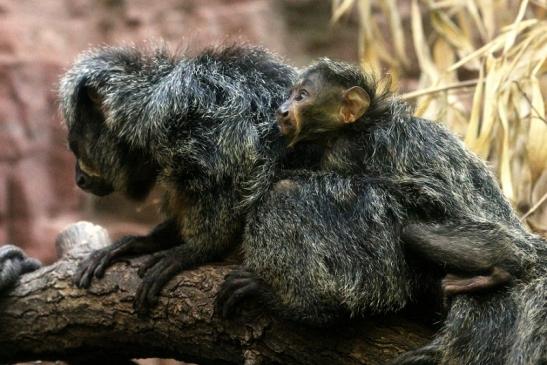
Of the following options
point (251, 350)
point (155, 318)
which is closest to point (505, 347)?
point (251, 350)

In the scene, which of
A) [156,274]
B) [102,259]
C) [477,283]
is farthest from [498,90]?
[102,259]

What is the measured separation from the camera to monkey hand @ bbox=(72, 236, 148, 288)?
4227mm

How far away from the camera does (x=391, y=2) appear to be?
21.5ft

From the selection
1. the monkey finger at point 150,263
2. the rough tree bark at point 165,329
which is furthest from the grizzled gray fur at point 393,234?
the monkey finger at point 150,263

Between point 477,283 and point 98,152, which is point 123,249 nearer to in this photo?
point 98,152

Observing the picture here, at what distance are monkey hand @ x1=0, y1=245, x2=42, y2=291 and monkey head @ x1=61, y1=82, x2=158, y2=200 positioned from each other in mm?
555

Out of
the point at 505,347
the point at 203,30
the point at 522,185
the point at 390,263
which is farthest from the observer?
the point at 203,30

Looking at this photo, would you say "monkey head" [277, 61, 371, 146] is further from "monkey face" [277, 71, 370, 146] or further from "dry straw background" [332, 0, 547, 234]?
"dry straw background" [332, 0, 547, 234]

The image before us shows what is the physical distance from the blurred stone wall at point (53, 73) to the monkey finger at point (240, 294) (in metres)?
4.08

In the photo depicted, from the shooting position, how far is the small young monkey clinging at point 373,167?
11.2 ft

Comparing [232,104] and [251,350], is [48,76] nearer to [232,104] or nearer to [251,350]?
[232,104]

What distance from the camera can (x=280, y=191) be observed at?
3.80m

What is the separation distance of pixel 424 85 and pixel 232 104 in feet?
8.47

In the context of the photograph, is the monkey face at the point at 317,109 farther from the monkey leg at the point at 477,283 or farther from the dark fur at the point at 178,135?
the monkey leg at the point at 477,283
